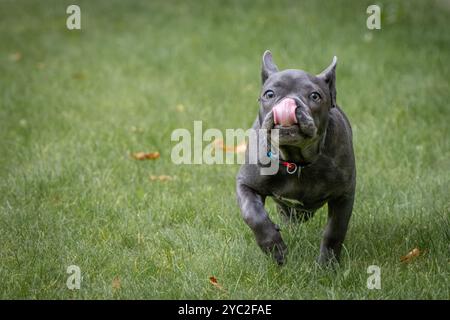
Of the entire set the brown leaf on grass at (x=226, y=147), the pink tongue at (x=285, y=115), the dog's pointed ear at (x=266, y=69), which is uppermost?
the dog's pointed ear at (x=266, y=69)

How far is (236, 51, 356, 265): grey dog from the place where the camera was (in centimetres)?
382

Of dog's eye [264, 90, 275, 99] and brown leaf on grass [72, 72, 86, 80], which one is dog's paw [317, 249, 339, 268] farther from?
brown leaf on grass [72, 72, 86, 80]

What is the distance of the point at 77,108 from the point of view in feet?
25.5

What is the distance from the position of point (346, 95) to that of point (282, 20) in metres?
2.97

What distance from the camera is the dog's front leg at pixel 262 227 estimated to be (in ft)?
13.1

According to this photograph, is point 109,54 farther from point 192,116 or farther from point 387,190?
point 387,190

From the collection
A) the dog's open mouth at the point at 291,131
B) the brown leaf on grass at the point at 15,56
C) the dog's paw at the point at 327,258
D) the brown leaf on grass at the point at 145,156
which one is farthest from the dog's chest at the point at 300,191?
the brown leaf on grass at the point at 15,56

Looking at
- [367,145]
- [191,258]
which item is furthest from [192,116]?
[191,258]

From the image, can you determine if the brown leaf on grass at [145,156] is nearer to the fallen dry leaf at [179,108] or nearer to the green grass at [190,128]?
the green grass at [190,128]

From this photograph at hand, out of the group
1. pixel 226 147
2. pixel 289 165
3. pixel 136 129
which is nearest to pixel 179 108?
pixel 136 129

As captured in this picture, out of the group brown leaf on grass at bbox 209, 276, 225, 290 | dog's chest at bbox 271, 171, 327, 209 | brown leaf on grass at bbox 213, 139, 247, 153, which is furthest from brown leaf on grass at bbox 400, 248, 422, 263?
brown leaf on grass at bbox 213, 139, 247, 153

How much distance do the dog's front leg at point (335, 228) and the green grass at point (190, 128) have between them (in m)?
0.11

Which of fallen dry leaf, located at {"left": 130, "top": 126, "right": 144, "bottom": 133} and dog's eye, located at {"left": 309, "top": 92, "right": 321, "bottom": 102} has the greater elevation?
dog's eye, located at {"left": 309, "top": 92, "right": 321, "bottom": 102}

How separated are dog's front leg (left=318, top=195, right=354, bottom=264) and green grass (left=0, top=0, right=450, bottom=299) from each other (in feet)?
0.37
